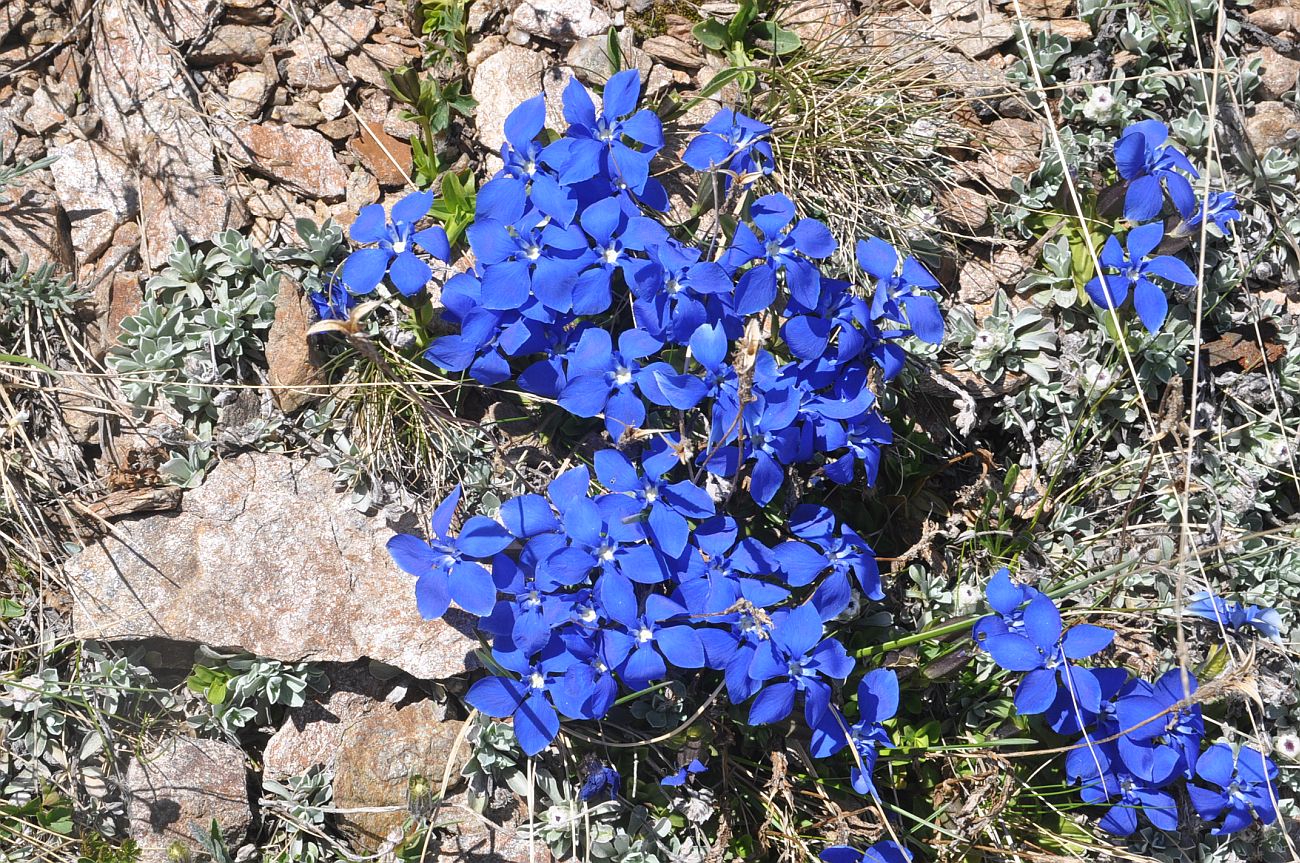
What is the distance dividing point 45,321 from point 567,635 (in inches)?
100

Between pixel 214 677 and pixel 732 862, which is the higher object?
pixel 214 677

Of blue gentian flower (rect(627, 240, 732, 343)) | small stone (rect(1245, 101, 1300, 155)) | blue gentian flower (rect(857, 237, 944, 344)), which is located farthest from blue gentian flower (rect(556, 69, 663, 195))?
small stone (rect(1245, 101, 1300, 155))

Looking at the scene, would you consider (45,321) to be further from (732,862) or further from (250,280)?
(732,862)

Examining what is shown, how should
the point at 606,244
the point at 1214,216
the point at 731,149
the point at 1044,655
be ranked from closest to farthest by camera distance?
1. the point at 1044,655
2. the point at 606,244
3. the point at 731,149
4. the point at 1214,216

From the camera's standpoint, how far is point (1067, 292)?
444 cm

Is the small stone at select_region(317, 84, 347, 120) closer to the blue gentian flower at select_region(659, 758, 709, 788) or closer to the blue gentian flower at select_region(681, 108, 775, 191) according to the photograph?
the blue gentian flower at select_region(681, 108, 775, 191)

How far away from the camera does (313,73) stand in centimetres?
452

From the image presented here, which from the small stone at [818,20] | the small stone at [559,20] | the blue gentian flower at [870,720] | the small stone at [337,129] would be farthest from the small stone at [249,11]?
the blue gentian flower at [870,720]

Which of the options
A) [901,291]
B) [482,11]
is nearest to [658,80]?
[482,11]

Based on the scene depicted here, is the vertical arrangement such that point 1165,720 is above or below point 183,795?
below

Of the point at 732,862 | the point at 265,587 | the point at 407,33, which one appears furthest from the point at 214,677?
the point at 407,33

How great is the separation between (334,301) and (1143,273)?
10.4ft

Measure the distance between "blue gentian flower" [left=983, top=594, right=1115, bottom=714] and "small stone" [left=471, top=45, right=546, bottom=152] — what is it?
9.25 ft

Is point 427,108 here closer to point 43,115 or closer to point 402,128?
point 402,128
